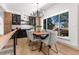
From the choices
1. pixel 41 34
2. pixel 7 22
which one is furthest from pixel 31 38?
pixel 7 22

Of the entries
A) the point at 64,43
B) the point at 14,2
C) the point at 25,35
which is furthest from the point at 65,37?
the point at 14,2

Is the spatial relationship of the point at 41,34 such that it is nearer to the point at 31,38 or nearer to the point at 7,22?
the point at 31,38

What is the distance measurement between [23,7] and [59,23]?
680 mm

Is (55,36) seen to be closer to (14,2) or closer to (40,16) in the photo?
(40,16)

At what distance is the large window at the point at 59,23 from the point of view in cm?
184

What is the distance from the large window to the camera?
1845 millimetres

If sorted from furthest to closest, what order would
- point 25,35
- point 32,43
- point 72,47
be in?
point 32,43 < point 25,35 < point 72,47

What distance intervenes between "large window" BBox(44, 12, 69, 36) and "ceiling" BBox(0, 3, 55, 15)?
26 centimetres

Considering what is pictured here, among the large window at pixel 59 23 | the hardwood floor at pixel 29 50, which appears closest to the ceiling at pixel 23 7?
the large window at pixel 59 23

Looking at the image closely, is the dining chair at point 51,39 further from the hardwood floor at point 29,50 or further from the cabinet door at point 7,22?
the cabinet door at point 7,22

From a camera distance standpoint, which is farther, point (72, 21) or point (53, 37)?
point (53, 37)

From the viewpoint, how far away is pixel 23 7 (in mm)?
1846

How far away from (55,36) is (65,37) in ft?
0.59

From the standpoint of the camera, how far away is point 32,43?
2008 millimetres
